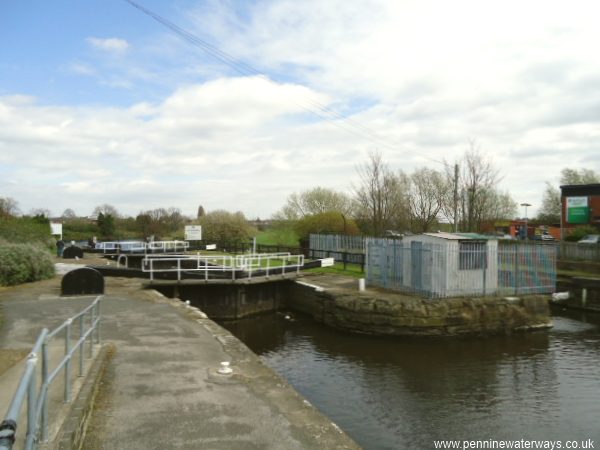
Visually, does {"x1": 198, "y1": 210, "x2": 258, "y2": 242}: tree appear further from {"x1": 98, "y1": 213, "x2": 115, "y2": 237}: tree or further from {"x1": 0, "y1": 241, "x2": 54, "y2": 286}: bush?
{"x1": 0, "y1": 241, "x2": 54, "y2": 286}: bush

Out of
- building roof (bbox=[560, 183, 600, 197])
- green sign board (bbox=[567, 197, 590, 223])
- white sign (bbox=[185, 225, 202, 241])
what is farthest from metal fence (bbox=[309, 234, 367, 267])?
green sign board (bbox=[567, 197, 590, 223])

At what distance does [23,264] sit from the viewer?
61.3 feet

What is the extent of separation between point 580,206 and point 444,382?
3594cm

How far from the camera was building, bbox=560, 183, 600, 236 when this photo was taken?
39.9m

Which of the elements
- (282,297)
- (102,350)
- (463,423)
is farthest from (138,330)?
(282,297)

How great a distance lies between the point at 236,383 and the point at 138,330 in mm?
4205

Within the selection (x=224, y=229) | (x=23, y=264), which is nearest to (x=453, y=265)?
(x=23, y=264)

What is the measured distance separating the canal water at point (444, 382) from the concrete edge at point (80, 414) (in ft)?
14.0

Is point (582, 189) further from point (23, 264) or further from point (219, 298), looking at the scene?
point (23, 264)

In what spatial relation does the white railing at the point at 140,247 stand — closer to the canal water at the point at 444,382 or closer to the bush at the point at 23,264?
the bush at the point at 23,264

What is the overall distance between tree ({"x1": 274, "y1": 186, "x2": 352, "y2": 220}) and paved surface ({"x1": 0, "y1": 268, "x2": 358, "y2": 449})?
40647mm

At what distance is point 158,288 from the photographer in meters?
18.4

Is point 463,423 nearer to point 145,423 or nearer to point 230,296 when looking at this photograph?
point 145,423

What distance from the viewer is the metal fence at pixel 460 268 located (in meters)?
16.0
